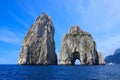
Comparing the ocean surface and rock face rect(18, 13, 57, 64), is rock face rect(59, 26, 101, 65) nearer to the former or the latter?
rock face rect(18, 13, 57, 64)

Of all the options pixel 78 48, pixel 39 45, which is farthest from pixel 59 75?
pixel 39 45

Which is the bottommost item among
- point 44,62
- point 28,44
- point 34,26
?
point 44,62

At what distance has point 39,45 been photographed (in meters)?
190

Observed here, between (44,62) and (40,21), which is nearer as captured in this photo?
(44,62)

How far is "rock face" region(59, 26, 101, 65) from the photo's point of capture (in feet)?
606

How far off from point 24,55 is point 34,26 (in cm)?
2584

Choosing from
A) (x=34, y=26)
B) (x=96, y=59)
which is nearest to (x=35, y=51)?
(x=34, y=26)

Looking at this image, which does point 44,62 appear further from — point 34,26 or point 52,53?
point 34,26

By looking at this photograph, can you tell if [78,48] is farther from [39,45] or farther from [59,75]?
[59,75]

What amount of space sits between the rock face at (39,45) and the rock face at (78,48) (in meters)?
8.74

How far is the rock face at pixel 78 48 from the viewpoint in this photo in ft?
606

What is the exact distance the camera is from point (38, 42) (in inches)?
7564

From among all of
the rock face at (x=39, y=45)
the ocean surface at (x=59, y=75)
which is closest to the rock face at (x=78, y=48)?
the rock face at (x=39, y=45)

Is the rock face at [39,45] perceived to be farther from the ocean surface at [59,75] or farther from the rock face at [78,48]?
the ocean surface at [59,75]
